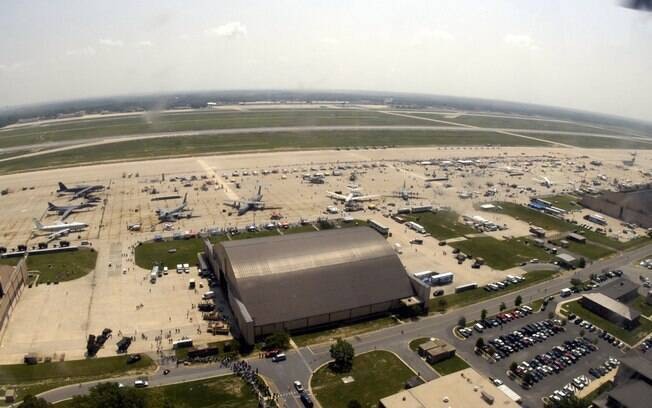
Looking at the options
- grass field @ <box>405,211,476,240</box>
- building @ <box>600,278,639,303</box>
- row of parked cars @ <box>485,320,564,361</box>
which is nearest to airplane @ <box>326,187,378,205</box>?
grass field @ <box>405,211,476,240</box>

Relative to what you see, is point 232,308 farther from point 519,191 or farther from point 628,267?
point 519,191

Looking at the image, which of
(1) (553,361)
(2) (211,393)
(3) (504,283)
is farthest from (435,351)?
(3) (504,283)

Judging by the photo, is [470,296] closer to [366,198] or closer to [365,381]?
[365,381]

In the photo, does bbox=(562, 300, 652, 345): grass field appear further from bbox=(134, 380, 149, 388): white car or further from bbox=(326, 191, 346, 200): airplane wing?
bbox=(326, 191, 346, 200): airplane wing

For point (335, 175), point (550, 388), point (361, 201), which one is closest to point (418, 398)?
point (550, 388)

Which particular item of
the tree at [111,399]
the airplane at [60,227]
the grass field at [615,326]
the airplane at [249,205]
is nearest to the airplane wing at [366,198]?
the airplane at [249,205]

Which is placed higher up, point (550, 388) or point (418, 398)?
point (418, 398)

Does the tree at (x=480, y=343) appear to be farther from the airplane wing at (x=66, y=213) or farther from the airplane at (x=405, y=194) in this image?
the airplane wing at (x=66, y=213)

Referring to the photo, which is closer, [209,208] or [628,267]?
[628,267]
